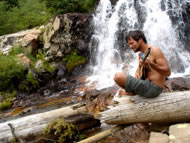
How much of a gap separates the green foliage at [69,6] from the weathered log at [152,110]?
1187 centimetres

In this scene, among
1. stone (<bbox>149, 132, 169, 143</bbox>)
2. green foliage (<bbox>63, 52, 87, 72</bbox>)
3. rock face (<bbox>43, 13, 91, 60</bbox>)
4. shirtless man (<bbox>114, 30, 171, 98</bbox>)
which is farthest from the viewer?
rock face (<bbox>43, 13, 91, 60</bbox>)

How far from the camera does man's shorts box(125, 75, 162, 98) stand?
3.00 metres

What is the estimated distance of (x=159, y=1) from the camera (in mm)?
11898

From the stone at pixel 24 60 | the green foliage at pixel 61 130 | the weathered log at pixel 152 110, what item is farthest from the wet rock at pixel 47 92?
the weathered log at pixel 152 110

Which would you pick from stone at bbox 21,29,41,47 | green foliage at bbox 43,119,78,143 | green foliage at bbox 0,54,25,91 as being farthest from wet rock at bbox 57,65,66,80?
green foliage at bbox 43,119,78,143

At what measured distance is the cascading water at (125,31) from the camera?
1030cm

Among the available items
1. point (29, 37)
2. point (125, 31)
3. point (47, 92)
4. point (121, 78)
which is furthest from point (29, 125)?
point (29, 37)

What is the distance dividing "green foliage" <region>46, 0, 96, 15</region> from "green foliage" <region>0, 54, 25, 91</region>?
506 cm

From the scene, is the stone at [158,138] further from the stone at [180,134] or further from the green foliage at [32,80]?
the green foliage at [32,80]

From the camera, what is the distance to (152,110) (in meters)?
2.99

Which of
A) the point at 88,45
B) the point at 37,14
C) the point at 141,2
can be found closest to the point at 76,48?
the point at 88,45

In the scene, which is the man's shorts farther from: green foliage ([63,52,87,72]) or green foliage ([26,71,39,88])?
green foliage ([63,52,87,72])

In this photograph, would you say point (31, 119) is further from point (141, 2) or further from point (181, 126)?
point (141, 2)

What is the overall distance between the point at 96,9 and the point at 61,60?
519cm
